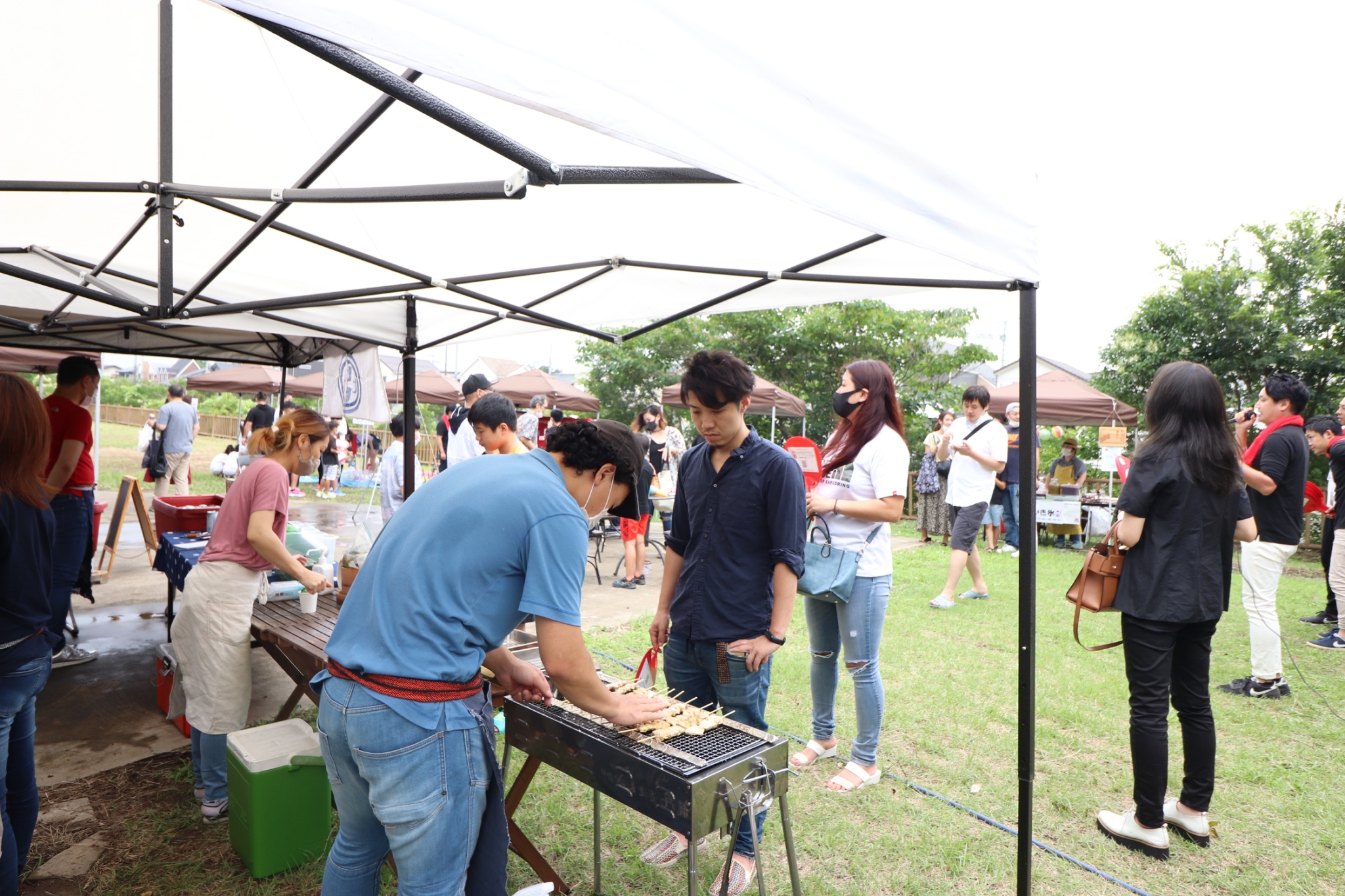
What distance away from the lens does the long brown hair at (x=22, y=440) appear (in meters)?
2.20

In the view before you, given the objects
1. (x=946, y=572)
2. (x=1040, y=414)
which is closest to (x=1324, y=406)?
(x=1040, y=414)

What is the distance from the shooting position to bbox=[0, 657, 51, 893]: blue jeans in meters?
2.29

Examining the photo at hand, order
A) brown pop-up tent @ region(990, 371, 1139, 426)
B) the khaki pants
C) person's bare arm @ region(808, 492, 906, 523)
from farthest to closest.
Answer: brown pop-up tent @ region(990, 371, 1139, 426) < the khaki pants < person's bare arm @ region(808, 492, 906, 523)

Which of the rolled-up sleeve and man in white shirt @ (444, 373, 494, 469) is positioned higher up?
man in white shirt @ (444, 373, 494, 469)

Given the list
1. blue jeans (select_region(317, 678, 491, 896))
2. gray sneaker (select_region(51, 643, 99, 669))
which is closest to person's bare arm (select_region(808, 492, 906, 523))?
blue jeans (select_region(317, 678, 491, 896))

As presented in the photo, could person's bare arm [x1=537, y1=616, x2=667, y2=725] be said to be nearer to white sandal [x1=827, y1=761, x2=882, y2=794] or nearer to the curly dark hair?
the curly dark hair

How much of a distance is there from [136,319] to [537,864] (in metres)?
3.41

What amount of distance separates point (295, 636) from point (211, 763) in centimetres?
62

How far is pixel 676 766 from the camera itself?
6.26 ft

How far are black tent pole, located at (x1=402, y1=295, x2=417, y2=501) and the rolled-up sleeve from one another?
2.60 metres

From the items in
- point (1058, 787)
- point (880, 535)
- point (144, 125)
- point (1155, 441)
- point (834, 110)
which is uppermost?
point (144, 125)

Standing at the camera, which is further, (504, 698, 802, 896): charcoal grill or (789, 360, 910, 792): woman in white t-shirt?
(789, 360, 910, 792): woman in white t-shirt

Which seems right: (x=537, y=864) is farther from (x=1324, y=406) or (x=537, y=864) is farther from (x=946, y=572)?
(x=1324, y=406)

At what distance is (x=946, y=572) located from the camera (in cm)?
906
